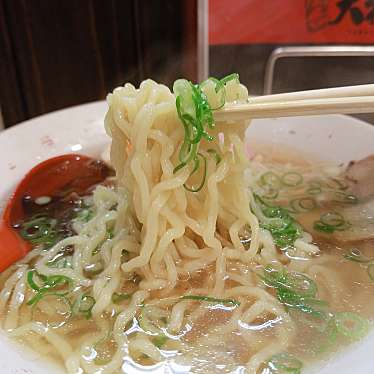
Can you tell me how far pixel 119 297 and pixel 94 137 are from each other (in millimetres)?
1039

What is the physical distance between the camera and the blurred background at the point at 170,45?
273cm

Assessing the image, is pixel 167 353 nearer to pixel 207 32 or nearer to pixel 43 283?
pixel 43 283

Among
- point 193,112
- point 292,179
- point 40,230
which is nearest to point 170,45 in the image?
point 292,179

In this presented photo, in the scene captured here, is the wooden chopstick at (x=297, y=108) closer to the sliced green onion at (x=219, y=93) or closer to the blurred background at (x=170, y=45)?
the sliced green onion at (x=219, y=93)

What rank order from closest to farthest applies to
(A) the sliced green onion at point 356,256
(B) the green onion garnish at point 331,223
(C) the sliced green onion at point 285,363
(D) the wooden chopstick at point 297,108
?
(C) the sliced green onion at point 285,363, (D) the wooden chopstick at point 297,108, (A) the sliced green onion at point 356,256, (B) the green onion garnish at point 331,223

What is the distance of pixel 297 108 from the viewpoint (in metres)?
1.33

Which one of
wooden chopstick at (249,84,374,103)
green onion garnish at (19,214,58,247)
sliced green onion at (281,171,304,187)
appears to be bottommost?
sliced green onion at (281,171,304,187)

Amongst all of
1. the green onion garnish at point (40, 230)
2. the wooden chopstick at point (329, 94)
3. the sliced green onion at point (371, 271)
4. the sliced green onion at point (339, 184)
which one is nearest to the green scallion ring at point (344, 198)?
the sliced green onion at point (339, 184)

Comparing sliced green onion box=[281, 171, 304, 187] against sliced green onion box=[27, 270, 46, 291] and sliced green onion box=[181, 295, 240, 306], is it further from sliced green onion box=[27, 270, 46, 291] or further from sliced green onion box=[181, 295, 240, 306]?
sliced green onion box=[27, 270, 46, 291]

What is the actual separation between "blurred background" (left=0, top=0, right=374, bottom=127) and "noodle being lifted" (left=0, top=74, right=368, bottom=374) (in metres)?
1.57

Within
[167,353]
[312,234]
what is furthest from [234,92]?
[167,353]

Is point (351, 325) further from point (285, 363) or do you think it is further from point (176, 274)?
point (176, 274)

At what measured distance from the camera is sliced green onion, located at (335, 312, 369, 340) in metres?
1.26

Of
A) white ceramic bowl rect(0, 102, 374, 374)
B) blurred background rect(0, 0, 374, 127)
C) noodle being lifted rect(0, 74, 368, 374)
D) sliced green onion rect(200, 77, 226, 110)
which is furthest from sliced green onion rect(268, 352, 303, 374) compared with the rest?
blurred background rect(0, 0, 374, 127)
